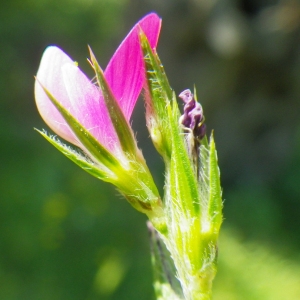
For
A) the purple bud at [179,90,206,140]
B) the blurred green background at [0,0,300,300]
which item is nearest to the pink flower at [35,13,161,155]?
the purple bud at [179,90,206,140]

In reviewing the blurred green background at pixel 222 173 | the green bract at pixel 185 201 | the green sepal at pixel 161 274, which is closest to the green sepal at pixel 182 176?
the green bract at pixel 185 201

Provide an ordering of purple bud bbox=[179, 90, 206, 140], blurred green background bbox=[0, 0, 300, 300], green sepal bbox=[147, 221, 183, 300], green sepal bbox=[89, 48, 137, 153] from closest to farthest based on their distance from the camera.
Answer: green sepal bbox=[89, 48, 137, 153] < purple bud bbox=[179, 90, 206, 140] < green sepal bbox=[147, 221, 183, 300] < blurred green background bbox=[0, 0, 300, 300]

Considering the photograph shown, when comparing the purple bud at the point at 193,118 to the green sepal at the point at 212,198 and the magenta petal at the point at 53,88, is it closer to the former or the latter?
the green sepal at the point at 212,198

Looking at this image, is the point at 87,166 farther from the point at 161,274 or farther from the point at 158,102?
the point at 161,274

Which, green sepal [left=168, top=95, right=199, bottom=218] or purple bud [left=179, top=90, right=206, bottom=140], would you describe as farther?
purple bud [left=179, top=90, right=206, bottom=140]

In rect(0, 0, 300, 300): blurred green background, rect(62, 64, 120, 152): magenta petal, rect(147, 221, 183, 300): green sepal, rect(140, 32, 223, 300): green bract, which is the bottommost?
rect(0, 0, 300, 300): blurred green background

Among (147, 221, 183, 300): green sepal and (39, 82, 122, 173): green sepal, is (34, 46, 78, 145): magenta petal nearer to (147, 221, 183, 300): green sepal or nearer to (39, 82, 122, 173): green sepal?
(39, 82, 122, 173): green sepal

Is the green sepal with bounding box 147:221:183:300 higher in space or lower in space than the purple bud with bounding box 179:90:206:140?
lower

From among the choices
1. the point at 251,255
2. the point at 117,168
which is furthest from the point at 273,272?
the point at 117,168
